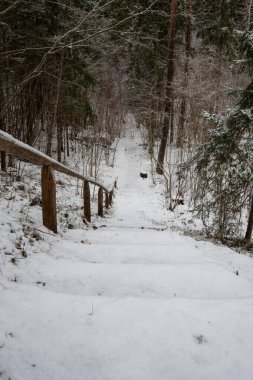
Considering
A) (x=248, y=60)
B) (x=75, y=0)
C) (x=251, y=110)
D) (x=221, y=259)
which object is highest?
(x=75, y=0)

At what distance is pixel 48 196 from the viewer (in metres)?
3.91

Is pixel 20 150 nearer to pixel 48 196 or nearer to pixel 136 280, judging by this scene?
pixel 48 196

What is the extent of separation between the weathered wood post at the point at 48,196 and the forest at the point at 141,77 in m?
2.54

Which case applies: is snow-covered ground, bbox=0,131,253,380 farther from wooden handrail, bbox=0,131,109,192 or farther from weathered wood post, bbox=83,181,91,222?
weathered wood post, bbox=83,181,91,222

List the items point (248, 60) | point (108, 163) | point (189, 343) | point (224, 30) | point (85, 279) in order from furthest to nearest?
point (108, 163) → point (224, 30) → point (248, 60) → point (85, 279) → point (189, 343)

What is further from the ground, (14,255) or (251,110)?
(251,110)

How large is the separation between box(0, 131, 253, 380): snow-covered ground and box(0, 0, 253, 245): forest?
3.70 metres

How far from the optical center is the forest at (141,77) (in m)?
6.36

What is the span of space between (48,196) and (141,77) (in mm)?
22219

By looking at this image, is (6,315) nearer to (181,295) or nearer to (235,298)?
(181,295)

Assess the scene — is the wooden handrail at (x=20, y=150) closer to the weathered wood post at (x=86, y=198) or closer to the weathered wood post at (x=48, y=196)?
the weathered wood post at (x=48, y=196)

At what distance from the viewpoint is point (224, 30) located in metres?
17.2

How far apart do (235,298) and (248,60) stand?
5.44m

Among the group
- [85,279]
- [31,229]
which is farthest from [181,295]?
[31,229]
